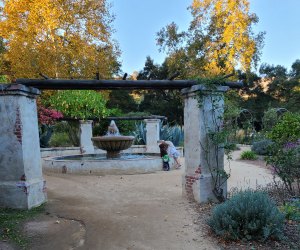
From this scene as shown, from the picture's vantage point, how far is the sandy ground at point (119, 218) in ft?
14.4

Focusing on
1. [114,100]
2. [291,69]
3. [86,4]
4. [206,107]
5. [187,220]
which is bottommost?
[187,220]

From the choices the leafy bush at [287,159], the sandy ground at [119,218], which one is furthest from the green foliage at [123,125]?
the leafy bush at [287,159]

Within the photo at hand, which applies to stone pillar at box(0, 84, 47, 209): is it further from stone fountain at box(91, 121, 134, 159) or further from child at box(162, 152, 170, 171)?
child at box(162, 152, 170, 171)

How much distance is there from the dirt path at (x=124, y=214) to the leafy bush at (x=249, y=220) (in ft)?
1.06

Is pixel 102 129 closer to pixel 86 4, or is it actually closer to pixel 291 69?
pixel 86 4

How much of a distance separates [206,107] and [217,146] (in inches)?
33.7

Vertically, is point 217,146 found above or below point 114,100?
below

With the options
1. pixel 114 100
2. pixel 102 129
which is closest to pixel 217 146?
pixel 102 129

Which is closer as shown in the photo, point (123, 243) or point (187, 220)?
point (123, 243)

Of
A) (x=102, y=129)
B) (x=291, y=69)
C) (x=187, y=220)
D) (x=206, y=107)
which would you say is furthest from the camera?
(x=291, y=69)

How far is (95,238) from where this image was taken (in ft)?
14.8

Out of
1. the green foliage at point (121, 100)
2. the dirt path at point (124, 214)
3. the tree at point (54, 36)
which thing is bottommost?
→ the dirt path at point (124, 214)

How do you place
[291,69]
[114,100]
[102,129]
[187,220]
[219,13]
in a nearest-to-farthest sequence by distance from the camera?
[187,220]
[102,129]
[219,13]
[114,100]
[291,69]

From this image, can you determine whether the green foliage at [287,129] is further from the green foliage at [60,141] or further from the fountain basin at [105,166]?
the green foliage at [60,141]
